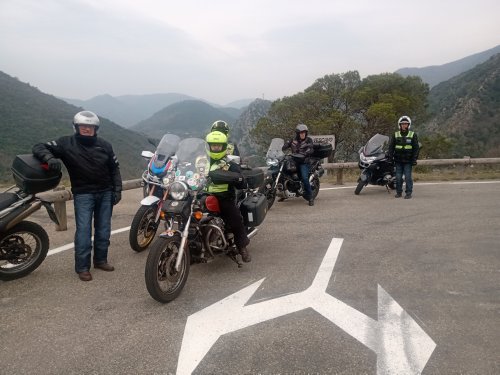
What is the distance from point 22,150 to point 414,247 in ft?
196

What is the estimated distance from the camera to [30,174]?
410 centimetres

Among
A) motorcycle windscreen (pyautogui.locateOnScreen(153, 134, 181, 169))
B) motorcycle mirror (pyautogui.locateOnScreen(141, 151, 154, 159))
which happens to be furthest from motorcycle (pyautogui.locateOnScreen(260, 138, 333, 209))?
motorcycle mirror (pyautogui.locateOnScreen(141, 151, 154, 159))

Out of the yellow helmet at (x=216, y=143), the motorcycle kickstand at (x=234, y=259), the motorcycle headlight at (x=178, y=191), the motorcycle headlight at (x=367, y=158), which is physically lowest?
the motorcycle kickstand at (x=234, y=259)

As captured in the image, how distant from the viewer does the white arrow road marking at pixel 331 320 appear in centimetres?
277

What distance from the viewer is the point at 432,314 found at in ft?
11.2

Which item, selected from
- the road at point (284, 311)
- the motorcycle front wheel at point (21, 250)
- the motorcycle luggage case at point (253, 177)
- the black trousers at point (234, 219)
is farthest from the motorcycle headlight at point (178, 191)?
the motorcycle front wheel at point (21, 250)

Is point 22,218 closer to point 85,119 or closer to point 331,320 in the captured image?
point 85,119

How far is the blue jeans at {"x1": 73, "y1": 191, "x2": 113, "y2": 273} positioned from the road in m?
0.23

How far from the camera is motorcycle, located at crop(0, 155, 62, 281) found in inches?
160

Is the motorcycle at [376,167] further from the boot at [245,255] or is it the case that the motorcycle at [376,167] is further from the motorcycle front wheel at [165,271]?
the motorcycle front wheel at [165,271]

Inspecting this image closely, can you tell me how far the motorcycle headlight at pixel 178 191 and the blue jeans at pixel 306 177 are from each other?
4.65m

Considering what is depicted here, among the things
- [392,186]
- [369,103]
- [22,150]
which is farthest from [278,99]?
[22,150]

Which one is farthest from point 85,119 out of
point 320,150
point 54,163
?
point 320,150

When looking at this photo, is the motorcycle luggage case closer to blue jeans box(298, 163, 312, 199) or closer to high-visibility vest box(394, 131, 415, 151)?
blue jeans box(298, 163, 312, 199)
